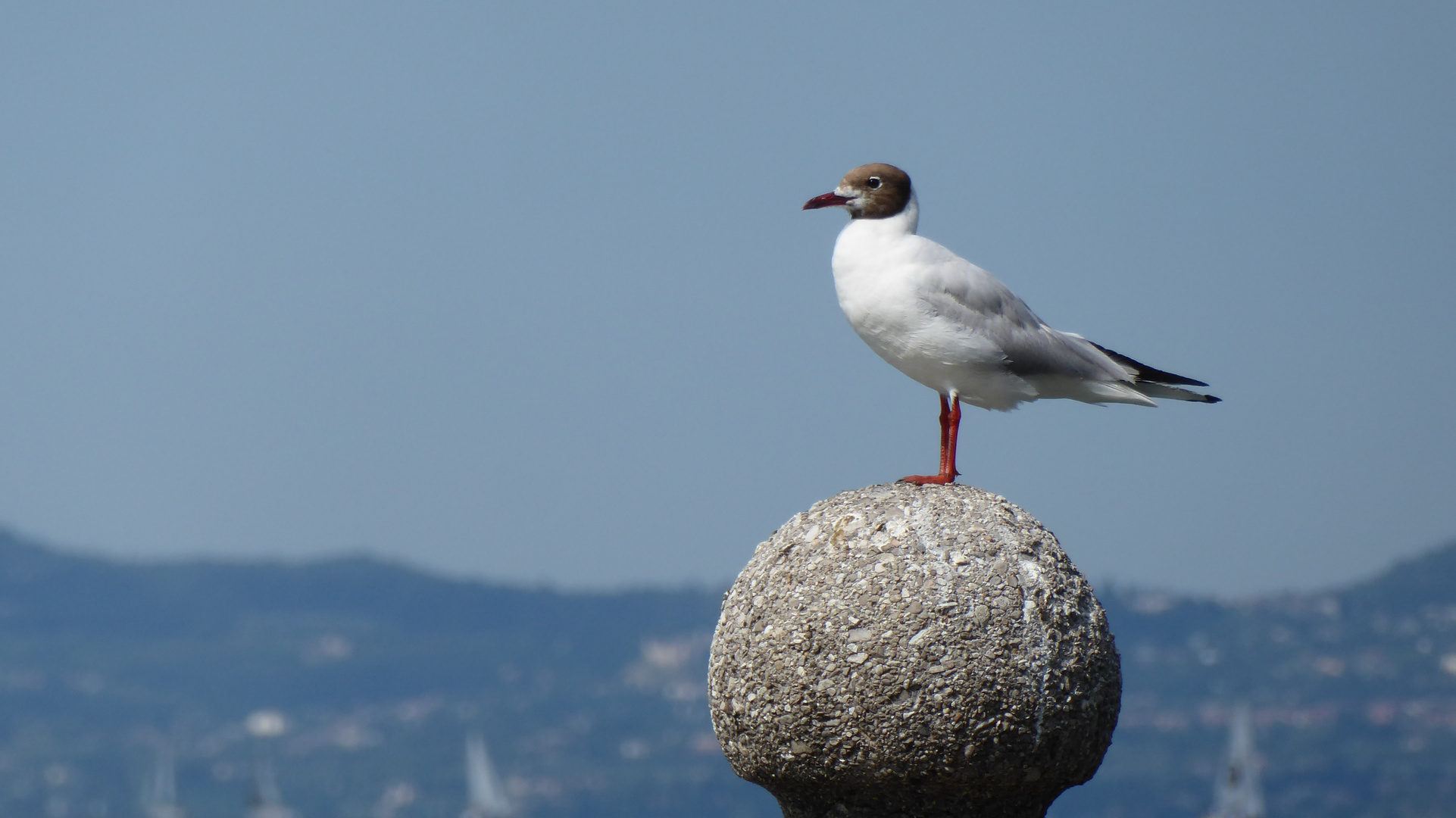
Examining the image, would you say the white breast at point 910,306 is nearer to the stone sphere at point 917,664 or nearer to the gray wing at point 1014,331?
the gray wing at point 1014,331

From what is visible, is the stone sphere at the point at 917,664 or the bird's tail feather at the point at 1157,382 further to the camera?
the bird's tail feather at the point at 1157,382

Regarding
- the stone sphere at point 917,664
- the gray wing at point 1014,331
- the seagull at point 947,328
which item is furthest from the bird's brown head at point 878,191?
the stone sphere at point 917,664

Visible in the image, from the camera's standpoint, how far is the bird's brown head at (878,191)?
9203 millimetres

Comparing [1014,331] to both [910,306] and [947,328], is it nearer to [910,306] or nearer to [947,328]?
[947,328]

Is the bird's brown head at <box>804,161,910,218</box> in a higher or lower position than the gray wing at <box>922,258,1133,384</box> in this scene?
higher

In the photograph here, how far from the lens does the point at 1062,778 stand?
8.34 meters

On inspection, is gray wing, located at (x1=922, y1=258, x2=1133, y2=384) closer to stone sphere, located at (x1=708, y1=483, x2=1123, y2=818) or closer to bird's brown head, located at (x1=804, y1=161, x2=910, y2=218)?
bird's brown head, located at (x1=804, y1=161, x2=910, y2=218)

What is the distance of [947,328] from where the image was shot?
8.97 m

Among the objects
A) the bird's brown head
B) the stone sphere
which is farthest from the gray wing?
the stone sphere

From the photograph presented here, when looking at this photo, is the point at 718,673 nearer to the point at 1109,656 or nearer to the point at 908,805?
the point at 908,805

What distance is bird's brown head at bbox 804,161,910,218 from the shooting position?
9.20 metres

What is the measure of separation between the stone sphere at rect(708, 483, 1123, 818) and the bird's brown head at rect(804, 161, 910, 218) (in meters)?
1.84

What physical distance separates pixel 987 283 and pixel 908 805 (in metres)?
3.21

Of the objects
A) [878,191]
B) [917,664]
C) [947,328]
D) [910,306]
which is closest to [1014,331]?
[947,328]
